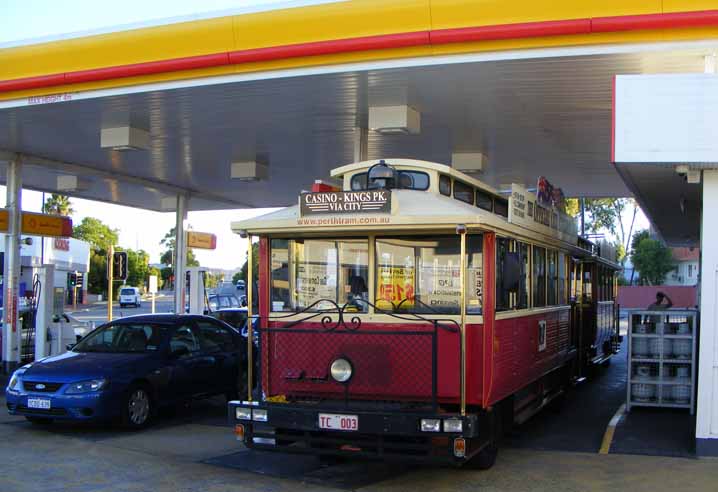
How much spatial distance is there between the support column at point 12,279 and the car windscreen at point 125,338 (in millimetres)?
5060

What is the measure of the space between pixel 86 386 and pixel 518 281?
5.39 metres

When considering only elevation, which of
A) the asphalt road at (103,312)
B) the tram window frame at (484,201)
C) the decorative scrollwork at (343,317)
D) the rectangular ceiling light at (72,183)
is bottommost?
the asphalt road at (103,312)

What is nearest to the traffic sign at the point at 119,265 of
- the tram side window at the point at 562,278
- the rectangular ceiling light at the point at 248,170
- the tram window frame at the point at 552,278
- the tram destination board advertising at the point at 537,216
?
the rectangular ceiling light at the point at 248,170

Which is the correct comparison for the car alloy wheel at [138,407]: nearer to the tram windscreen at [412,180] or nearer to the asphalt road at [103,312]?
the tram windscreen at [412,180]

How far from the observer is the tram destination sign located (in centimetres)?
727

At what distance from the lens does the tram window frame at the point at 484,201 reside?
332 inches

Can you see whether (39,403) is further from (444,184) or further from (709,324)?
(709,324)

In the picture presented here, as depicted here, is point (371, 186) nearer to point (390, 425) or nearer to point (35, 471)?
point (390, 425)

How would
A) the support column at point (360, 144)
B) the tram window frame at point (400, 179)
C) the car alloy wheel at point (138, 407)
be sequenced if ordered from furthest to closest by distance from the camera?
the support column at point (360, 144), the car alloy wheel at point (138, 407), the tram window frame at point (400, 179)

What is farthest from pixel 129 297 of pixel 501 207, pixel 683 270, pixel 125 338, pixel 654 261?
pixel 501 207

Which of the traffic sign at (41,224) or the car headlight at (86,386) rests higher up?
the traffic sign at (41,224)

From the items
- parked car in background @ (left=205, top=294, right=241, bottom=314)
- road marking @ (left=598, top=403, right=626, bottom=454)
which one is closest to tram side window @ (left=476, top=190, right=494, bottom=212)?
road marking @ (left=598, top=403, right=626, bottom=454)

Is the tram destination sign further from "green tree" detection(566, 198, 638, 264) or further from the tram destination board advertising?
"green tree" detection(566, 198, 638, 264)

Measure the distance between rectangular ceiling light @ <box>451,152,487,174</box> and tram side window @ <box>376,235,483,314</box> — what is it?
27.0 feet
